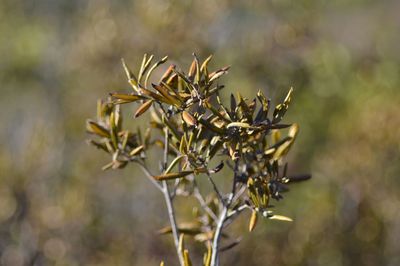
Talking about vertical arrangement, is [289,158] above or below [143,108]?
above

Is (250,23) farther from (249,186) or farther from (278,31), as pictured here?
(249,186)

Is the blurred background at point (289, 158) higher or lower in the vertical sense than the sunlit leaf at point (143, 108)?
higher

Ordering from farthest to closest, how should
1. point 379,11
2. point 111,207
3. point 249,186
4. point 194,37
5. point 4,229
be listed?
point 379,11
point 111,207
point 194,37
point 4,229
point 249,186

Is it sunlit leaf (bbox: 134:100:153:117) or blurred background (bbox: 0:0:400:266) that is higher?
blurred background (bbox: 0:0:400:266)

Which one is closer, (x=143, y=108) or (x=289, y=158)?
(x=143, y=108)

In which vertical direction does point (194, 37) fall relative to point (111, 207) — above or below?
above

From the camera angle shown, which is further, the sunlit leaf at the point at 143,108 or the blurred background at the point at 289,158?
the blurred background at the point at 289,158

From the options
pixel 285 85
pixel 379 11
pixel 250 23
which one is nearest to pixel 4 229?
pixel 285 85

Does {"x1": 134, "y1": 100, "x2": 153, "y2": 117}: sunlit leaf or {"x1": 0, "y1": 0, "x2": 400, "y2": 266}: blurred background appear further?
{"x1": 0, "y1": 0, "x2": 400, "y2": 266}: blurred background
